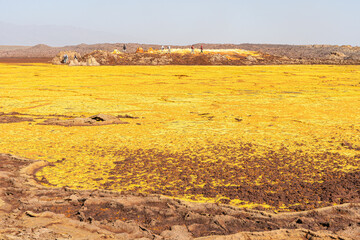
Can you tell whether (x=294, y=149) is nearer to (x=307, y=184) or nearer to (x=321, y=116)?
(x=307, y=184)

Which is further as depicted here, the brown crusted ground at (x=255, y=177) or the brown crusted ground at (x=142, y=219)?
the brown crusted ground at (x=255, y=177)

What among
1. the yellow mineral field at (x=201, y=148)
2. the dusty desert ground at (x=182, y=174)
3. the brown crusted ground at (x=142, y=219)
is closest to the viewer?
the brown crusted ground at (x=142, y=219)

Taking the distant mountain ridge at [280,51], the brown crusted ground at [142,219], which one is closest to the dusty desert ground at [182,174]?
the brown crusted ground at [142,219]

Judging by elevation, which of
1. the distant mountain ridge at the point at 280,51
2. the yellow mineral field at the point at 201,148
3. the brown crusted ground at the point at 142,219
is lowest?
the yellow mineral field at the point at 201,148

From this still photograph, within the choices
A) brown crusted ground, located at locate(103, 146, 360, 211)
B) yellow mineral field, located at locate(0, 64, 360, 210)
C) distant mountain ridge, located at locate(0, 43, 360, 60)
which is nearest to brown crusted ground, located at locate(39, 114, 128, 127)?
yellow mineral field, located at locate(0, 64, 360, 210)

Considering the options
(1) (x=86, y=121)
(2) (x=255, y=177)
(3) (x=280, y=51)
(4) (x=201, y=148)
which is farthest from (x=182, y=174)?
(3) (x=280, y=51)

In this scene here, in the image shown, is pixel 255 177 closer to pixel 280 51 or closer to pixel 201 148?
pixel 201 148

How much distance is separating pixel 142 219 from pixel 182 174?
1302mm

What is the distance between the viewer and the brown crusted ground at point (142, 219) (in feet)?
9.05

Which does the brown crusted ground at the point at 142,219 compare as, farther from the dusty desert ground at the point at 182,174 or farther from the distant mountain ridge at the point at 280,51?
the distant mountain ridge at the point at 280,51

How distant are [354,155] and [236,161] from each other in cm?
159

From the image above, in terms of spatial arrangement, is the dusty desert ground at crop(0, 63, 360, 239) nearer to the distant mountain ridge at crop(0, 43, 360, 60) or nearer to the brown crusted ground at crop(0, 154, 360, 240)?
the brown crusted ground at crop(0, 154, 360, 240)

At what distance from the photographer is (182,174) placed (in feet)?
14.2

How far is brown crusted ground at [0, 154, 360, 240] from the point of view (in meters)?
2.76
